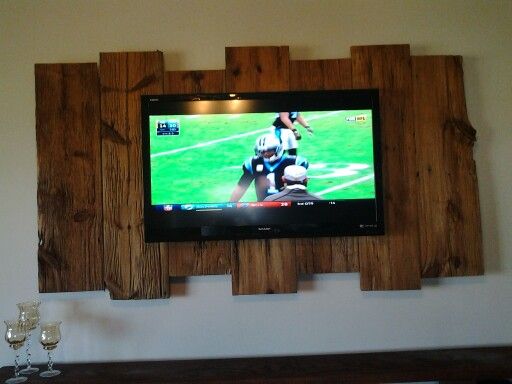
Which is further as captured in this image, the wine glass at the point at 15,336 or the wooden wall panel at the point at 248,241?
the wooden wall panel at the point at 248,241

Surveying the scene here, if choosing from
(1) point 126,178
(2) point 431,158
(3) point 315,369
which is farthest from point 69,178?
(2) point 431,158

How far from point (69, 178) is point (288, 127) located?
1.13m

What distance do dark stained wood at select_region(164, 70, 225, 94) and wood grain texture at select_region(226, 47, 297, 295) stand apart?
0.07m

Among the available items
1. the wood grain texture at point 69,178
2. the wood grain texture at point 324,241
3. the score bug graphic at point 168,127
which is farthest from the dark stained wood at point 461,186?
the wood grain texture at point 69,178

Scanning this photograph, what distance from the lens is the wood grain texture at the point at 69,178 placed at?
77.5 inches

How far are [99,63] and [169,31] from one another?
0.40m

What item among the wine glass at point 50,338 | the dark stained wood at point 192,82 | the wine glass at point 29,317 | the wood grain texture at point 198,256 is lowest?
the wine glass at point 50,338

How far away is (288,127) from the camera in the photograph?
194 cm

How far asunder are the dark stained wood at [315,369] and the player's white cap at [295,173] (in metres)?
0.89

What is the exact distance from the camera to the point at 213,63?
2092 millimetres

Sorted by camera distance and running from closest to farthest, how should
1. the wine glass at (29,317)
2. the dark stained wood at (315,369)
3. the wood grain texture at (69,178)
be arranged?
the dark stained wood at (315,369)
the wine glass at (29,317)
the wood grain texture at (69,178)

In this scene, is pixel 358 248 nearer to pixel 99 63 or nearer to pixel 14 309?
pixel 99 63

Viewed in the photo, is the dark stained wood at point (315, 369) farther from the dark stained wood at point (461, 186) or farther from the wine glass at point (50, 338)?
the dark stained wood at point (461, 186)

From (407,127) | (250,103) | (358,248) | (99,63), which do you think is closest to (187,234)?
(250,103)
